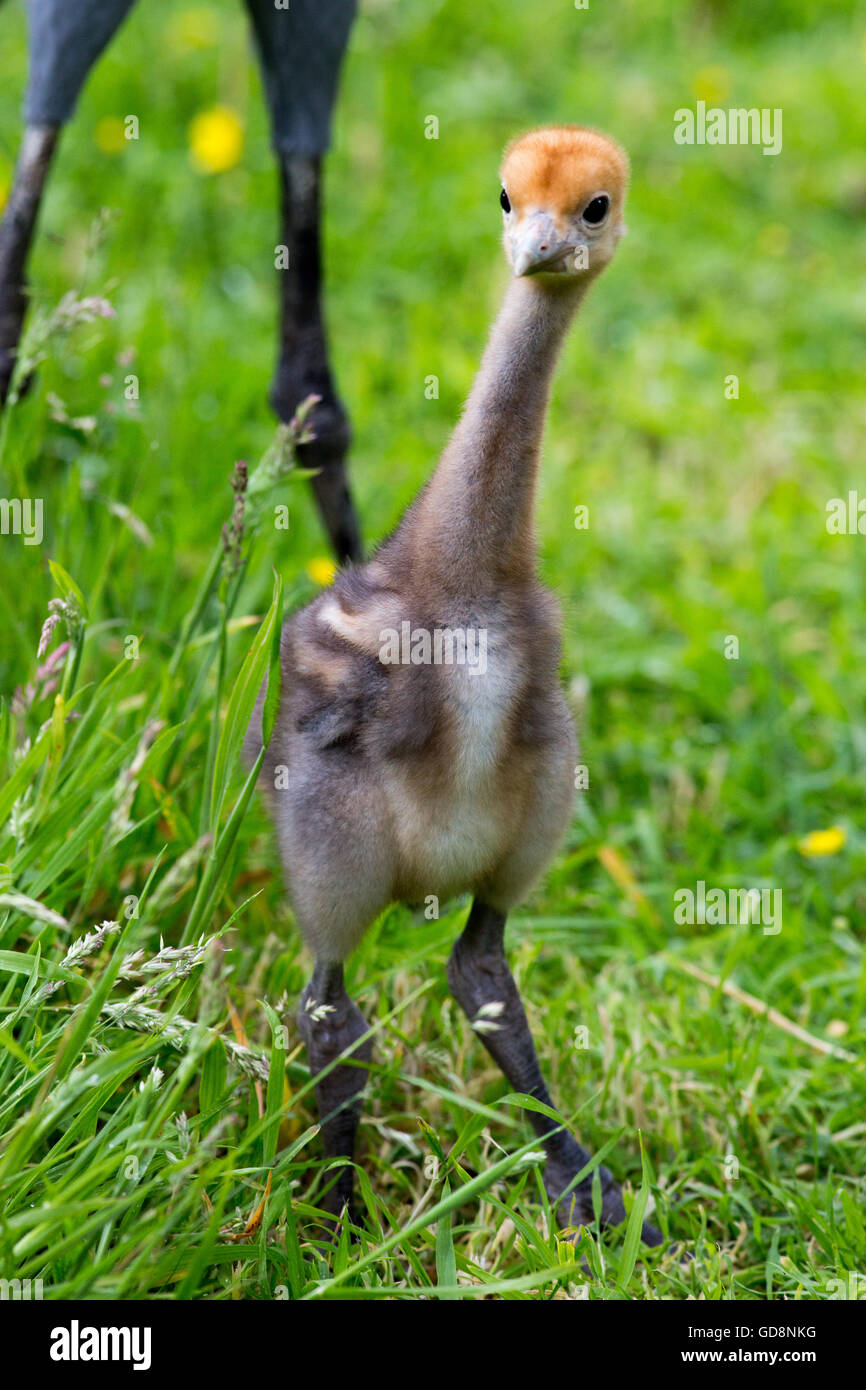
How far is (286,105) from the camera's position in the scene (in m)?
3.25

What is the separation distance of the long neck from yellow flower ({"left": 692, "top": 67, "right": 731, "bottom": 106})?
476 cm

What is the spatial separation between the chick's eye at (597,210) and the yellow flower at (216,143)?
3885 mm

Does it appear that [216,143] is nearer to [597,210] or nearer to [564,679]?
[564,679]

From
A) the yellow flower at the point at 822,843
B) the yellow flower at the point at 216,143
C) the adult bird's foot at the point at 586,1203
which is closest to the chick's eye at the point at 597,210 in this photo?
the adult bird's foot at the point at 586,1203

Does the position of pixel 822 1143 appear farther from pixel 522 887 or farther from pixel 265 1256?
pixel 265 1256

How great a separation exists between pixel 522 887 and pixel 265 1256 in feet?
2.25

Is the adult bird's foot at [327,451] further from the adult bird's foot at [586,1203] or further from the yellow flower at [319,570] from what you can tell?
the adult bird's foot at [586,1203]

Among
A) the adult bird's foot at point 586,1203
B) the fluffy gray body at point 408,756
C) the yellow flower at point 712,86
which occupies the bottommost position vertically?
the adult bird's foot at point 586,1203

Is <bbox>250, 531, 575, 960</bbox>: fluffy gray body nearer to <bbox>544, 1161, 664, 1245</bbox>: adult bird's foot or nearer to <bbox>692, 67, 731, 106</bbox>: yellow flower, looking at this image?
<bbox>544, 1161, 664, 1245</bbox>: adult bird's foot

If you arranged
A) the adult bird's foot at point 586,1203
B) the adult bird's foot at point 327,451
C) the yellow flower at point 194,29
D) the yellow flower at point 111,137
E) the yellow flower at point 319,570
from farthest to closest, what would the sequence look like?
the yellow flower at point 194,29 < the yellow flower at point 111,137 < the yellow flower at point 319,570 < the adult bird's foot at point 327,451 < the adult bird's foot at point 586,1203

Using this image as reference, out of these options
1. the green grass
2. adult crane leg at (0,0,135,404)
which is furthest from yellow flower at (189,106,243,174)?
adult crane leg at (0,0,135,404)

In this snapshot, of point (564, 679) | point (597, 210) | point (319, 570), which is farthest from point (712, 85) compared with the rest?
point (597, 210)

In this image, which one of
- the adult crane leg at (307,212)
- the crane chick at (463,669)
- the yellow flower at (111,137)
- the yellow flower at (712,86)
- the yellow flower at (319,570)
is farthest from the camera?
the yellow flower at (712,86)

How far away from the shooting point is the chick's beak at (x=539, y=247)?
2.14 m
